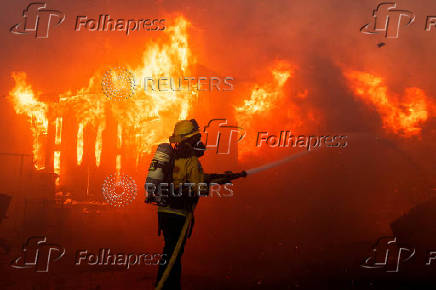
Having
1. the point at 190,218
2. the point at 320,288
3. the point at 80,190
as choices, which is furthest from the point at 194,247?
the point at 80,190

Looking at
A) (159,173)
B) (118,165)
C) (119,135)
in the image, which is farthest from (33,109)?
(159,173)

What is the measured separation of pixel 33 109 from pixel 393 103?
21.9 meters

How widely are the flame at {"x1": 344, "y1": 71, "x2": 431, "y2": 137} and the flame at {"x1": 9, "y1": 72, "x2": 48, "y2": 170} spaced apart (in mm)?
18977

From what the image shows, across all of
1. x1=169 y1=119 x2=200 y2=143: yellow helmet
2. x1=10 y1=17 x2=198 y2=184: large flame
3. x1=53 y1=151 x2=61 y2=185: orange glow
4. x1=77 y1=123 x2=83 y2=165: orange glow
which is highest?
x1=10 y1=17 x2=198 y2=184: large flame

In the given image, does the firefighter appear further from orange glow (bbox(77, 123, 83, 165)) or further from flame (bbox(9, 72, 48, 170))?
Result: flame (bbox(9, 72, 48, 170))

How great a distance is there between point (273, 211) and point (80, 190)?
1138cm

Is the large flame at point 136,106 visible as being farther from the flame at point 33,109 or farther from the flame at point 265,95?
the flame at point 265,95

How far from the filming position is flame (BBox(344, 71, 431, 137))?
18047 mm

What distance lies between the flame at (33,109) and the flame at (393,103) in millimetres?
18977

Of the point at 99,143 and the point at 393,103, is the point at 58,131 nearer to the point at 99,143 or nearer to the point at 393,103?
the point at 99,143

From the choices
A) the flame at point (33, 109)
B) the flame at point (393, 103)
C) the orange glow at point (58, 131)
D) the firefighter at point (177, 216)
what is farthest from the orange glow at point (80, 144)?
the firefighter at point (177, 216)

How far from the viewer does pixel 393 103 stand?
18.7 meters

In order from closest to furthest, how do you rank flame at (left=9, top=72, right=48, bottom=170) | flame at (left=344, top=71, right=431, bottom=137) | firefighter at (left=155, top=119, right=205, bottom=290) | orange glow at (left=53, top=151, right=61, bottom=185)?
1. firefighter at (left=155, top=119, right=205, bottom=290)
2. flame at (left=344, top=71, right=431, bottom=137)
3. orange glow at (left=53, top=151, right=61, bottom=185)
4. flame at (left=9, top=72, right=48, bottom=170)

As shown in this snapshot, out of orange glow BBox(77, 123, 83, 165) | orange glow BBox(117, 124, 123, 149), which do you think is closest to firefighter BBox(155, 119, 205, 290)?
orange glow BBox(117, 124, 123, 149)
